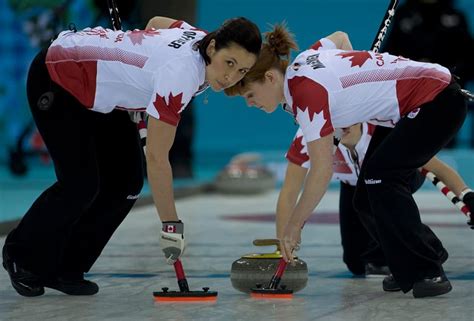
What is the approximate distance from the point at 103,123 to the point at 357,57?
3.28ft

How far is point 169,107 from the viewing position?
3.89 m

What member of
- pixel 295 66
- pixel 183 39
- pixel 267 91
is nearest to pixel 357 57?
pixel 295 66

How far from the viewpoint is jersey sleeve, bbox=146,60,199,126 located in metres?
3.89

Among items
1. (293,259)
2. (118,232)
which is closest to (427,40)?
(118,232)

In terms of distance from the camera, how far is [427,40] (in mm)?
11633

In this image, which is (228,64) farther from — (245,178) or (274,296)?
(245,178)

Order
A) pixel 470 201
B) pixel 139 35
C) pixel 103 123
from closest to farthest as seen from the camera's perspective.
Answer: pixel 139 35, pixel 103 123, pixel 470 201

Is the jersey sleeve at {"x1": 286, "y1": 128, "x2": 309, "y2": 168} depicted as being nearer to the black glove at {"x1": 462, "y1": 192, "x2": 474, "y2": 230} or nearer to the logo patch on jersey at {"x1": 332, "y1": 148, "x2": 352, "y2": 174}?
the logo patch on jersey at {"x1": 332, "y1": 148, "x2": 352, "y2": 174}

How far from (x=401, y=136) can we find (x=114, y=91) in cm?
107

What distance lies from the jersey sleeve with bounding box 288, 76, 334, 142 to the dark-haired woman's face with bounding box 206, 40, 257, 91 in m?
0.18

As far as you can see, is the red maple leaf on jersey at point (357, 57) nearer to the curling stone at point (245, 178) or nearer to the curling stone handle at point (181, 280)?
the curling stone handle at point (181, 280)

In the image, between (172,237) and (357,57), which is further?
(357,57)

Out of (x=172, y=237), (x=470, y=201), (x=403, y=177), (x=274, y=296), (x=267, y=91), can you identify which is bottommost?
(x=274, y=296)

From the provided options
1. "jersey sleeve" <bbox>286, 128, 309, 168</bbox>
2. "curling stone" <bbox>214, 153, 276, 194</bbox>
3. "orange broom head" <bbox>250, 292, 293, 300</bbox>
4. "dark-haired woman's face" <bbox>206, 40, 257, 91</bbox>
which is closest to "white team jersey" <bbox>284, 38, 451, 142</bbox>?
"dark-haired woman's face" <bbox>206, 40, 257, 91</bbox>
